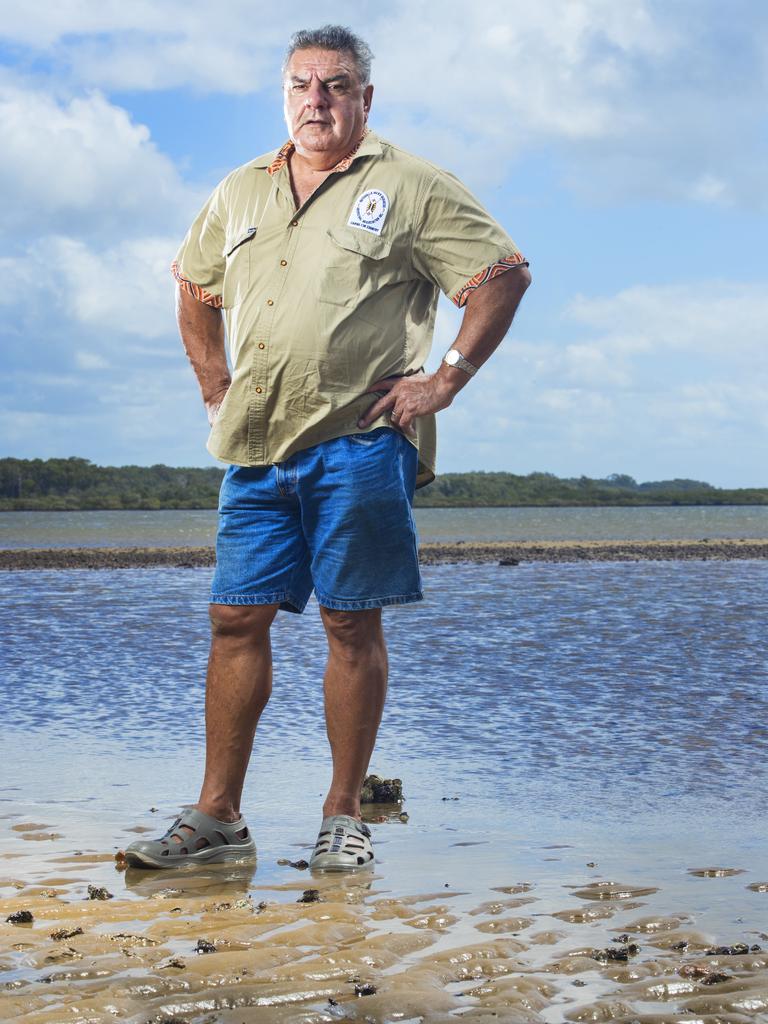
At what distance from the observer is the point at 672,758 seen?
604 cm

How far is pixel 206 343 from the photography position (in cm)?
473

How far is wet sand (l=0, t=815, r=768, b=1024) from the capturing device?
9.52 feet

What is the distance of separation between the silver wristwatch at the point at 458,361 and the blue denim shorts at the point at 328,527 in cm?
29

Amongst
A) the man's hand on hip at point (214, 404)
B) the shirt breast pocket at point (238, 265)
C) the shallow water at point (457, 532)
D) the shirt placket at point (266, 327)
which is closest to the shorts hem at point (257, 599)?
the shirt placket at point (266, 327)

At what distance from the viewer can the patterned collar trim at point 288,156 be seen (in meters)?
4.34

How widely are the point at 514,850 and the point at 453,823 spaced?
459 millimetres

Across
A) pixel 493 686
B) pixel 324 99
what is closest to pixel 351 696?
pixel 324 99

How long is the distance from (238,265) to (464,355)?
77 centimetres

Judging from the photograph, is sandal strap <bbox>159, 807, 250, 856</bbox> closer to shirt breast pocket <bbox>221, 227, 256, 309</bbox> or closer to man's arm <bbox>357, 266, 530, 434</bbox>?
man's arm <bbox>357, 266, 530, 434</bbox>

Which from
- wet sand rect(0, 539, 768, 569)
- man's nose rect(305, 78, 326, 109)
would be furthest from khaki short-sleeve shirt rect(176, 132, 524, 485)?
wet sand rect(0, 539, 768, 569)

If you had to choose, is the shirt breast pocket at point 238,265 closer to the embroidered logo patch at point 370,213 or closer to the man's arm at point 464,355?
the embroidered logo patch at point 370,213

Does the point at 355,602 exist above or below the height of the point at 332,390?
below

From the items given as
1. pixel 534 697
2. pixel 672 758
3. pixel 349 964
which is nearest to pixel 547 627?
pixel 534 697

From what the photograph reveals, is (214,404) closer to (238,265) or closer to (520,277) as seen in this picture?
(238,265)
